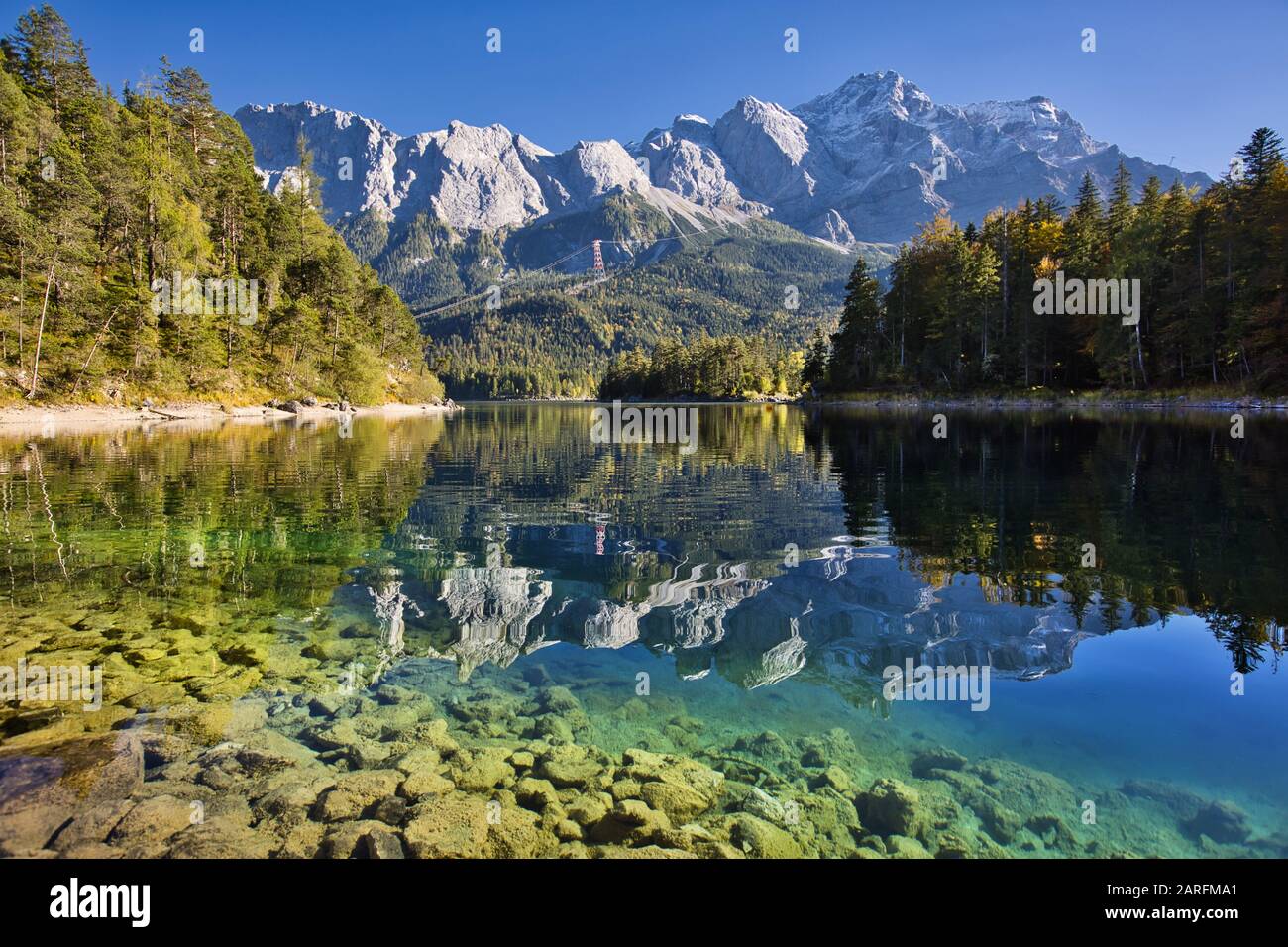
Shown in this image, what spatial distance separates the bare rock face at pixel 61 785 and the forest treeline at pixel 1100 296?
2755 inches

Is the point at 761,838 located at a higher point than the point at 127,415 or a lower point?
lower

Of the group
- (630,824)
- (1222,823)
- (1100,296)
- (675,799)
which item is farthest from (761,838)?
(1100,296)

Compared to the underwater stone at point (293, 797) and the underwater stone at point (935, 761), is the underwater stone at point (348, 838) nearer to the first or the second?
the underwater stone at point (293, 797)

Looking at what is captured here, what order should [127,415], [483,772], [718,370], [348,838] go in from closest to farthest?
[348,838] < [483,772] < [127,415] < [718,370]

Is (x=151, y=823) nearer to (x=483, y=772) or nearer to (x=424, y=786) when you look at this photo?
(x=424, y=786)

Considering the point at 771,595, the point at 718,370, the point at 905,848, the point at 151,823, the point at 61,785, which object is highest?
the point at 718,370

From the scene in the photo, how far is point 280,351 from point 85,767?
7903 centimetres

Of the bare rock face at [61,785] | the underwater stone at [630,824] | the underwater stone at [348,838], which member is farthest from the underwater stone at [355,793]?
the underwater stone at [630,824]

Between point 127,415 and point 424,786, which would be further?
point 127,415

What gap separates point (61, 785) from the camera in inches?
223

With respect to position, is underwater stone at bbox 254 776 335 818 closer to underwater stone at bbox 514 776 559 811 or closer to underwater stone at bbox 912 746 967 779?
underwater stone at bbox 514 776 559 811

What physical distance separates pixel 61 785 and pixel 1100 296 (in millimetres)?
80581

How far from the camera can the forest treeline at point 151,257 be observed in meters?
47.0
